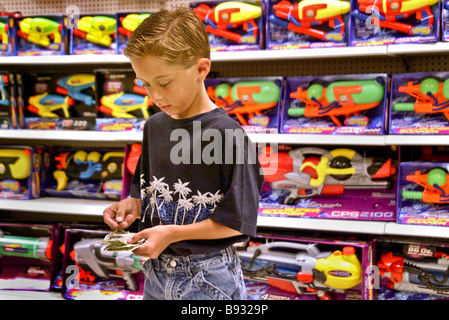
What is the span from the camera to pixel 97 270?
249cm

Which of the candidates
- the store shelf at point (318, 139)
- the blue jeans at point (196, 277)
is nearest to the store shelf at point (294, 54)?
the store shelf at point (318, 139)

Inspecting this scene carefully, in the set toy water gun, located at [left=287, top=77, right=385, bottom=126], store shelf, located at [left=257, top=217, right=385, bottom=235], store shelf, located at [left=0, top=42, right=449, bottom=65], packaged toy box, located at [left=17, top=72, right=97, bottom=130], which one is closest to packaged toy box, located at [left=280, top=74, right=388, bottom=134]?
toy water gun, located at [left=287, top=77, right=385, bottom=126]

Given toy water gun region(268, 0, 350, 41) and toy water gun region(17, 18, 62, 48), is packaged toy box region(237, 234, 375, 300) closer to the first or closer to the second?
toy water gun region(268, 0, 350, 41)

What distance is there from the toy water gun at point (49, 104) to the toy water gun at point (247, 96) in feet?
2.54

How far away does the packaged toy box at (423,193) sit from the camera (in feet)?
6.79

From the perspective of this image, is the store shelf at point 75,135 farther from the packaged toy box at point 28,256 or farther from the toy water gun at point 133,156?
the packaged toy box at point 28,256

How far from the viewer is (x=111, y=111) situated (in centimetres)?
252

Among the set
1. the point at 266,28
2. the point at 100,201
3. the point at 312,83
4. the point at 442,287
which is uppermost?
the point at 266,28

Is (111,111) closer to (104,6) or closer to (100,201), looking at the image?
(100,201)

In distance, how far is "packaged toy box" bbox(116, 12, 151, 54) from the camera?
2.42m

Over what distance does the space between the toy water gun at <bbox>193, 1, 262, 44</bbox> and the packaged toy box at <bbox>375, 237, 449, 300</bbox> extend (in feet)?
3.35

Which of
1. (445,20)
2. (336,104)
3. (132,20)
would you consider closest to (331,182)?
(336,104)

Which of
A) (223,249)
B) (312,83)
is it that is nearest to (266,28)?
(312,83)

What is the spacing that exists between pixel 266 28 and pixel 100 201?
113 cm
